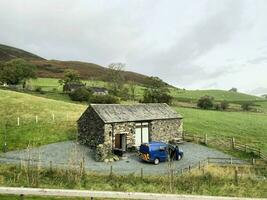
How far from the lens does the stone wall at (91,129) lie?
127 feet

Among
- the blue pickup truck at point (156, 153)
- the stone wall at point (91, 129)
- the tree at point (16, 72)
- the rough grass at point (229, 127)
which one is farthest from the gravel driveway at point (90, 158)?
the tree at point (16, 72)

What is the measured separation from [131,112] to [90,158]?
8869 mm

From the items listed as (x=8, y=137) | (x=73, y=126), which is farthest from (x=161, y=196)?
(x=73, y=126)

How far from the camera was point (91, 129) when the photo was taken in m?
40.4

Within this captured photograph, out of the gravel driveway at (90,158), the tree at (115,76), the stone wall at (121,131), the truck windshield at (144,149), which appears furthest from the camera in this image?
the tree at (115,76)

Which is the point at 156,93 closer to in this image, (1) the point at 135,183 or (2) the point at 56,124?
(2) the point at 56,124

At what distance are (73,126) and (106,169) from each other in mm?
17477

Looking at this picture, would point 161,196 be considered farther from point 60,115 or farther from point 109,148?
point 60,115

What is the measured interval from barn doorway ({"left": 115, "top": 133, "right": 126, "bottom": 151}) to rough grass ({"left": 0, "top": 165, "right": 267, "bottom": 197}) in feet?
49.1

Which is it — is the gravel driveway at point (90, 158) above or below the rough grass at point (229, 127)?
below

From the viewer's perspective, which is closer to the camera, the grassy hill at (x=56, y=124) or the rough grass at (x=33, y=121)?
the rough grass at (x=33, y=121)

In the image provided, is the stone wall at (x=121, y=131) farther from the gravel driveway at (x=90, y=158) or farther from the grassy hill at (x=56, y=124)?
the grassy hill at (x=56, y=124)

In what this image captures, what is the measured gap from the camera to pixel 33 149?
37.5m

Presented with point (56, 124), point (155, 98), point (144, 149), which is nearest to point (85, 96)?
point (155, 98)
